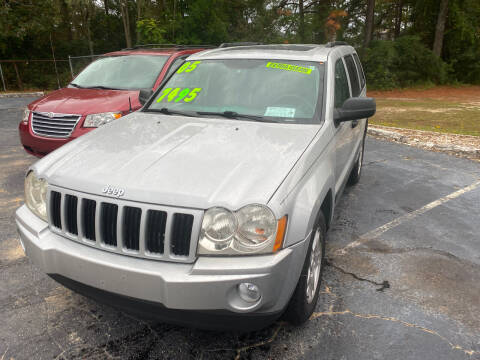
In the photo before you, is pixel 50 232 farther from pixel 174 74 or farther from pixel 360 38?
pixel 360 38

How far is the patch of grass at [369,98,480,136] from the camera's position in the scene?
998 centimetres

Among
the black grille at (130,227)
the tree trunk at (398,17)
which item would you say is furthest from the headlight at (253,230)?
the tree trunk at (398,17)

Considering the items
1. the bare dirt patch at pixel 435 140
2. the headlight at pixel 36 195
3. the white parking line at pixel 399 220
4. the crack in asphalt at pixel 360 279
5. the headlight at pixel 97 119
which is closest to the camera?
the headlight at pixel 36 195

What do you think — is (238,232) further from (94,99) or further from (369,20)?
(369,20)

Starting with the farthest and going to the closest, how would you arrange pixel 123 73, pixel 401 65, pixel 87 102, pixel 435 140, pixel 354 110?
pixel 401 65 < pixel 435 140 < pixel 123 73 < pixel 87 102 < pixel 354 110

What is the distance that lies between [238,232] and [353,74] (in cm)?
351

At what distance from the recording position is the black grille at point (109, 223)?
2.16 meters

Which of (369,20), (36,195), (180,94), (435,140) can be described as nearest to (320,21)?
(369,20)

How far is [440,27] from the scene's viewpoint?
23812 mm

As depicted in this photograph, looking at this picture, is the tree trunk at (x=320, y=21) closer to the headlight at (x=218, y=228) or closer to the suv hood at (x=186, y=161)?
the suv hood at (x=186, y=161)

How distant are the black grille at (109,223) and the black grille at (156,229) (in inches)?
8.4

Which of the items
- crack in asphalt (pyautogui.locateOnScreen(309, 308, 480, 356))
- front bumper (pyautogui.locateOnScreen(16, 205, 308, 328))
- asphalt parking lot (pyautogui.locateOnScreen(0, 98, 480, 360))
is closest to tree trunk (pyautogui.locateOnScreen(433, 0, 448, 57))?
asphalt parking lot (pyautogui.locateOnScreen(0, 98, 480, 360))

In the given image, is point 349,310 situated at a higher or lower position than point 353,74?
lower

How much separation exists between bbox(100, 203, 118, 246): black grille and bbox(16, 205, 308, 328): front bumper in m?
0.08
